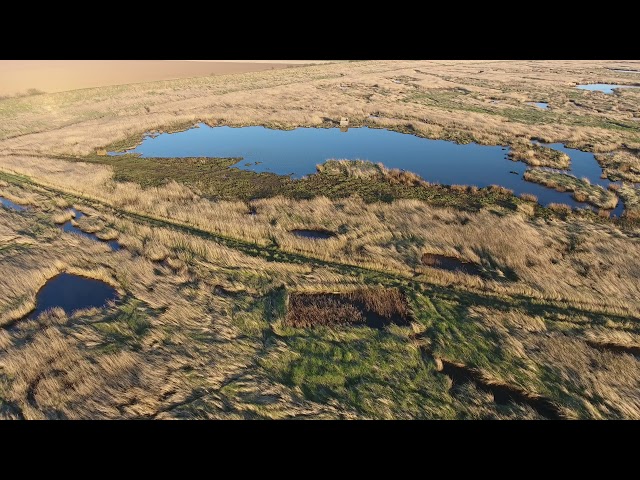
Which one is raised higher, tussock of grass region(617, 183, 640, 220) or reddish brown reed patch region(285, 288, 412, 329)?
tussock of grass region(617, 183, 640, 220)

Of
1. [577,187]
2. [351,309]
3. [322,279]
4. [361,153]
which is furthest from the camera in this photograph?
[361,153]

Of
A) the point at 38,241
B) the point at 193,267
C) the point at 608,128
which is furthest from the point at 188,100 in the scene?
the point at 608,128

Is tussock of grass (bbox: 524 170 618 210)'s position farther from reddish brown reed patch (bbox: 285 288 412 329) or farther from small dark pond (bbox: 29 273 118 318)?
small dark pond (bbox: 29 273 118 318)

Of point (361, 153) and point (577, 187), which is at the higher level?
point (361, 153)

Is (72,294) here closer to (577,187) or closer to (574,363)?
(574,363)

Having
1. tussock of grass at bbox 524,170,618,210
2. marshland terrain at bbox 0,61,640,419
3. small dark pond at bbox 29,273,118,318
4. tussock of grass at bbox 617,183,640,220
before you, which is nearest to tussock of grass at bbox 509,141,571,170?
marshland terrain at bbox 0,61,640,419

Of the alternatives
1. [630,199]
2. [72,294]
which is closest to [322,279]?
[72,294]

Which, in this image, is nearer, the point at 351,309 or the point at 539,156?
the point at 351,309

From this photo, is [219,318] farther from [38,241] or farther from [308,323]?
[38,241]
